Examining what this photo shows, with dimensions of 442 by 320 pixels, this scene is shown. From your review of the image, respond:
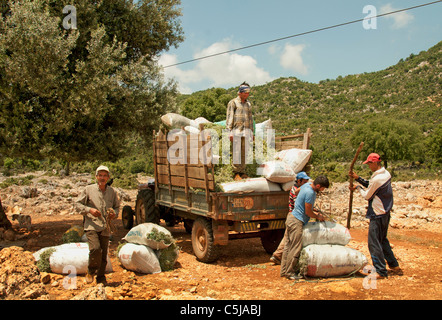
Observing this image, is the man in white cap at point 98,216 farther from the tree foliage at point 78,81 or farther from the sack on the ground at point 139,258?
the tree foliage at point 78,81

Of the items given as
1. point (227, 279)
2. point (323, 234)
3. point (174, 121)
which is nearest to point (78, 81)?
point (174, 121)

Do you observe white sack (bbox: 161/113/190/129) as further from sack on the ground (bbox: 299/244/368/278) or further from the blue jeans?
the blue jeans

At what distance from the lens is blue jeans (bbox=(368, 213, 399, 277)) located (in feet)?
19.6

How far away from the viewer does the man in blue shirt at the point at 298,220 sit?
5922 millimetres

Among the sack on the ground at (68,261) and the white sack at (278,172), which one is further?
the white sack at (278,172)

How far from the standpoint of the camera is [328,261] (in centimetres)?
587

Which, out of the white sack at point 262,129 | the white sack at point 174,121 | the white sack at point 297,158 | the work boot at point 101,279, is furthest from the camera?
the white sack at point 174,121

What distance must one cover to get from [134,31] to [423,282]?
880 cm

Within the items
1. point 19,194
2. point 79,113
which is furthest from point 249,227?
point 19,194

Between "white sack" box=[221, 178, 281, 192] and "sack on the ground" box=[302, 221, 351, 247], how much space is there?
1.15 meters

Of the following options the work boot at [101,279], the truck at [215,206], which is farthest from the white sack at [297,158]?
the work boot at [101,279]

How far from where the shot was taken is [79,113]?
335 inches

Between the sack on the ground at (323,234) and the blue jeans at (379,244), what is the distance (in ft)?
1.32

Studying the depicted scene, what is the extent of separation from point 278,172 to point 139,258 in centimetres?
284
